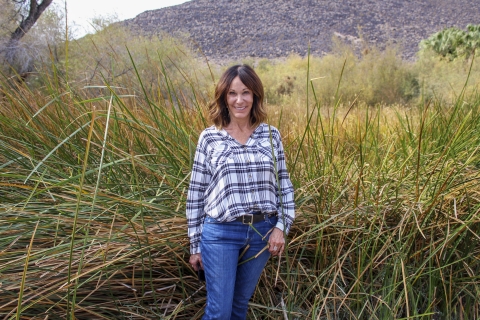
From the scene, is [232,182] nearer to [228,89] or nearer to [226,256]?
[226,256]

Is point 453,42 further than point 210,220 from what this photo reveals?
Yes

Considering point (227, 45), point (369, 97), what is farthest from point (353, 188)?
point (227, 45)

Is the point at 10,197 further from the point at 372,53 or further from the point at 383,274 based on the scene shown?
the point at 372,53

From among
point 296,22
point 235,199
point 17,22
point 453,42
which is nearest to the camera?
point 235,199

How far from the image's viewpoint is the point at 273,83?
16031 millimetres

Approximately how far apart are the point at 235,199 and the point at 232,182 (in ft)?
0.22

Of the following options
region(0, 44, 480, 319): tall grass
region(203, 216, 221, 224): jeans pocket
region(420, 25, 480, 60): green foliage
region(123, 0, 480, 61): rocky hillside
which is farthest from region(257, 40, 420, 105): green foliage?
region(123, 0, 480, 61): rocky hillside

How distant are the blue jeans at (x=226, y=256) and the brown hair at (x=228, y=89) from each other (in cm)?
42

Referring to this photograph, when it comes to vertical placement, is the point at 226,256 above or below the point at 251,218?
below

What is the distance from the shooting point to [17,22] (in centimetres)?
1076

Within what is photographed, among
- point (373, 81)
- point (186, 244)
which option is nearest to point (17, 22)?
point (373, 81)

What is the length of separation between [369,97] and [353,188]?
427 inches

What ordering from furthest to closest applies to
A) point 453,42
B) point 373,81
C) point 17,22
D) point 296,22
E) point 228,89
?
point 296,22 < point 453,42 < point 373,81 < point 17,22 < point 228,89

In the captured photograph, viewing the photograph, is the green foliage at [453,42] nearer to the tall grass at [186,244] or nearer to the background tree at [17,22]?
the background tree at [17,22]
